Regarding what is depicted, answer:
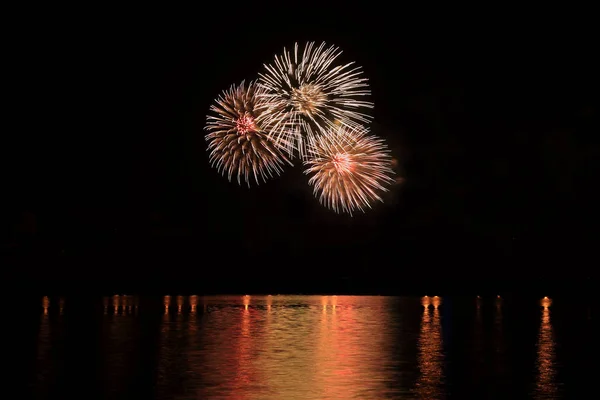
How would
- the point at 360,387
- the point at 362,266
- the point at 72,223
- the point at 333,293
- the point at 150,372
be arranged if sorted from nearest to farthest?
the point at 360,387 → the point at 150,372 → the point at 333,293 → the point at 362,266 → the point at 72,223

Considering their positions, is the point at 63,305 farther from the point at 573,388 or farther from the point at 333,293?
the point at 573,388

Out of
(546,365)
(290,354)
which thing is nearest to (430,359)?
(546,365)

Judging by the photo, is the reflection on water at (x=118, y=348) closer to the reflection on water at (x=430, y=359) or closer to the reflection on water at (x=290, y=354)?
the reflection on water at (x=290, y=354)

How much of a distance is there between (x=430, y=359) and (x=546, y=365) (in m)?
2.28

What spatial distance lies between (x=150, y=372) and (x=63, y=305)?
21246mm

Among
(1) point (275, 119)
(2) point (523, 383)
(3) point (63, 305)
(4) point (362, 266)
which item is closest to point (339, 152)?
(1) point (275, 119)

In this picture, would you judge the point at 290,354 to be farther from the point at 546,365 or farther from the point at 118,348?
the point at 546,365

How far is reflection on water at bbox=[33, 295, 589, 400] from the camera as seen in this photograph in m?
15.6

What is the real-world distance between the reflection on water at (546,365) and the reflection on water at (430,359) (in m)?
1.60

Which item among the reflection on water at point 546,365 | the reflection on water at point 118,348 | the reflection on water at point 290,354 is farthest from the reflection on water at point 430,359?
the reflection on water at point 118,348

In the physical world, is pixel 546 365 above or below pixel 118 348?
below

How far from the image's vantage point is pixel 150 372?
688 inches

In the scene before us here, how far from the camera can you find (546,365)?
742 inches

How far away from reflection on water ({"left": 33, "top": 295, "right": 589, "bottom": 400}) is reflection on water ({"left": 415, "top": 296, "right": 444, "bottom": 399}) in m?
0.02
